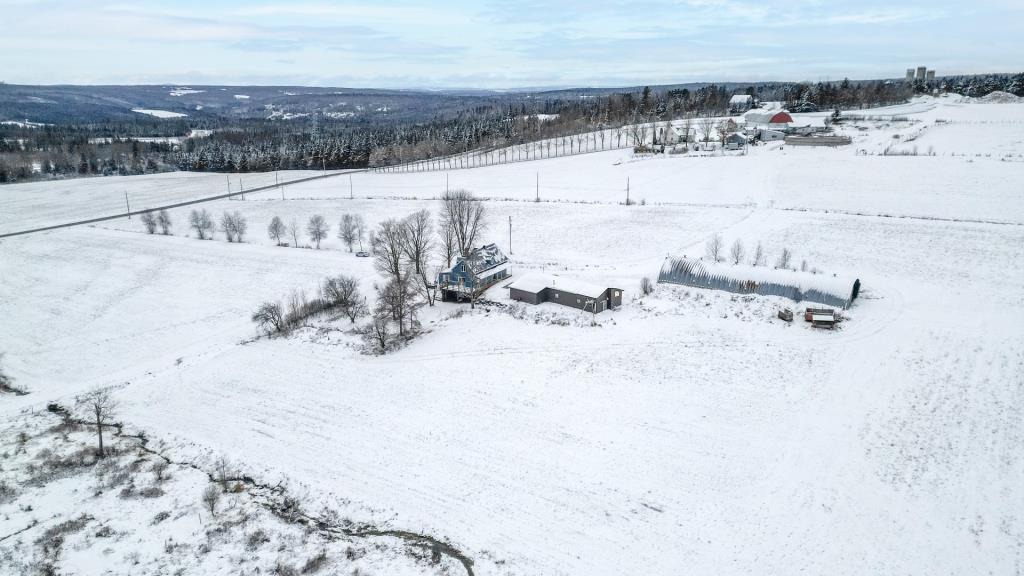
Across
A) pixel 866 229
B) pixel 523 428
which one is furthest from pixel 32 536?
pixel 866 229

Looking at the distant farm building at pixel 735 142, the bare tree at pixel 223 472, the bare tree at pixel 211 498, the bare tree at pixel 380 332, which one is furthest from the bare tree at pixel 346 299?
the distant farm building at pixel 735 142

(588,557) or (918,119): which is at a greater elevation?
(918,119)

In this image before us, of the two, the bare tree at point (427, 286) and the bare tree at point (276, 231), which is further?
the bare tree at point (276, 231)

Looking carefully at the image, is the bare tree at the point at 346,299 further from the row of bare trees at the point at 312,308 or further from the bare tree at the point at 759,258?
the bare tree at the point at 759,258

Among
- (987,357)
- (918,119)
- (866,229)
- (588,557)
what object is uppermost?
(918,119)

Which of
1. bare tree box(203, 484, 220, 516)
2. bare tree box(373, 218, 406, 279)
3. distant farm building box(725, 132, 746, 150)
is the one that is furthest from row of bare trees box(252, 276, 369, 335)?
distant farm building box(725, 132, 746, 150)

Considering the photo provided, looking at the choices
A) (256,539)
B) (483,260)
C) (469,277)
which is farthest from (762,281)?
(256,539)

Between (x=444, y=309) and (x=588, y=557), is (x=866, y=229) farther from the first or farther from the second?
(x=588, y=557)
